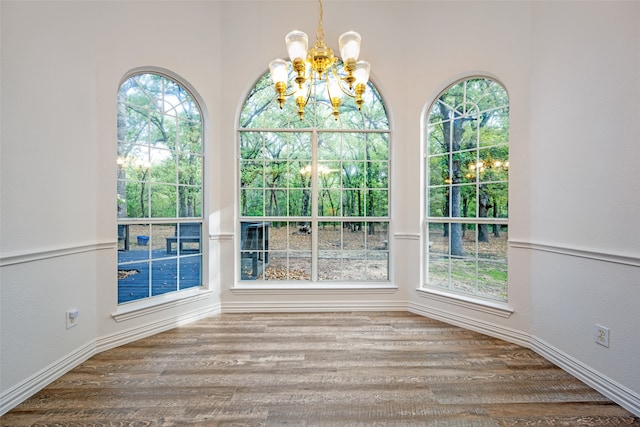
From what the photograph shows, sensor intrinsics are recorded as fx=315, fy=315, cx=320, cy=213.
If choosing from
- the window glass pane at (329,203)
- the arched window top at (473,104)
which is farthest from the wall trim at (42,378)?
the arched window top at (473,104)

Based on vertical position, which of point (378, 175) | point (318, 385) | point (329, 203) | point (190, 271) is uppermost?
point (378, 175)

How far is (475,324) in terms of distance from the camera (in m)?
3.04

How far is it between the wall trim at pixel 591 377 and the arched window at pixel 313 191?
1604 mm

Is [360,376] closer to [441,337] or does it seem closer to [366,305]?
[441,337]

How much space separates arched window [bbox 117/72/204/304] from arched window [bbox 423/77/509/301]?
258cm

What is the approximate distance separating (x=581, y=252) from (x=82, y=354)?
380cm

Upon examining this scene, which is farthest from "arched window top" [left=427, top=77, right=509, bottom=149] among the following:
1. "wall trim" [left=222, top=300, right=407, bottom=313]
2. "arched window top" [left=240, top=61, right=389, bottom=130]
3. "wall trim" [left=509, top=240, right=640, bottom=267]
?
"wall trim" [left=222, top=300, right=407, bottom=313]

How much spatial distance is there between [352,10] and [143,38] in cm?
220

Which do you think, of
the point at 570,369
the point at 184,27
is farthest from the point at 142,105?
the point at 570,369

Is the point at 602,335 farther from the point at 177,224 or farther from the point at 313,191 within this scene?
the point at 177,224

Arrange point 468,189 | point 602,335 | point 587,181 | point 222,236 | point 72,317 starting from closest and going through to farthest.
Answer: point 602,335 < point 587,181 < point 72,317 < point 468,189 < point 222,236

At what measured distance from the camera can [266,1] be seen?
348cm

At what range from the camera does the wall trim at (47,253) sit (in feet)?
6.26

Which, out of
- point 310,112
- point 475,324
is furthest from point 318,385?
point 310,112
